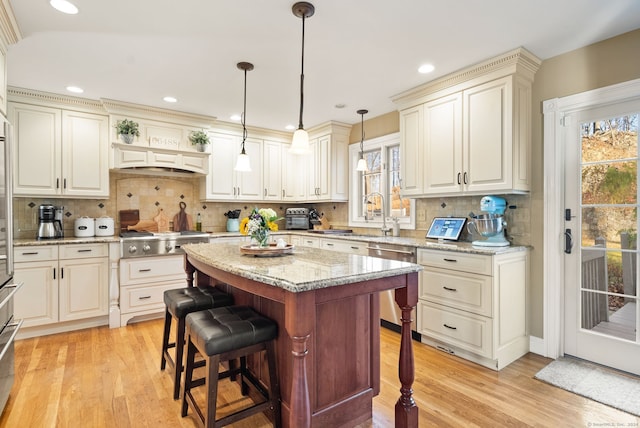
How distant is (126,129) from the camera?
385 centimetres

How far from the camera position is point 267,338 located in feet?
5.77

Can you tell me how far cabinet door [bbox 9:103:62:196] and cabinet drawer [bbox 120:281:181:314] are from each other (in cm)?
133

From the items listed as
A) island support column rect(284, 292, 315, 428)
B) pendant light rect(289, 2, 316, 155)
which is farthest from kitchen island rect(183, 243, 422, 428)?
pendant light rect(289, 2, 316, 155)

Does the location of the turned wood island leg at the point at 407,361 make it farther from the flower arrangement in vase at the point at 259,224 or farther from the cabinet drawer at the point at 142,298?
→ the cabinet drawer at the point at 142,298

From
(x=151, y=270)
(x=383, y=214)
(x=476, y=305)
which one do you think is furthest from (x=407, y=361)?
(x=151, y=270)

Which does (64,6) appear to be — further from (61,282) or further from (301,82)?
(61,282)

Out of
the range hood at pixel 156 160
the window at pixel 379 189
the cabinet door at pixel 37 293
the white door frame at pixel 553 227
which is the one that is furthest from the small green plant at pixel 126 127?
the white door frame at pixel 553 227

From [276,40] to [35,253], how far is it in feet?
9.94

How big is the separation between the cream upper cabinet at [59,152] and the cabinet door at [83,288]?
817 millimetres

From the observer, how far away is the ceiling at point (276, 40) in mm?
2135

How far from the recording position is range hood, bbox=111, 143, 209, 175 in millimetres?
3902

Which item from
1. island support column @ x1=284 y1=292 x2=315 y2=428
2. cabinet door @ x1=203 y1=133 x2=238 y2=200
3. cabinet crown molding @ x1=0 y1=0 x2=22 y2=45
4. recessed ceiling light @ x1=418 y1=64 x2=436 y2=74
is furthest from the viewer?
cabinet door @ x1=203 y1=133 x2=238 y2=200

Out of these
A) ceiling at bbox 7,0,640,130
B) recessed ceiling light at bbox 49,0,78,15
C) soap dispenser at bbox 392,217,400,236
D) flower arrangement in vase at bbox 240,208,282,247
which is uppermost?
recessed ceiling light at bbox 49,0,78,15

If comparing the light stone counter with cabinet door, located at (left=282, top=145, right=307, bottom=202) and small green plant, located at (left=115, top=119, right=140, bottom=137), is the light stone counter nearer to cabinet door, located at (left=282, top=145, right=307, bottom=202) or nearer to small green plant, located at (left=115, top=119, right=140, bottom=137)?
small green plant, located at (left=115, top=119, right=140, bottom=137)
